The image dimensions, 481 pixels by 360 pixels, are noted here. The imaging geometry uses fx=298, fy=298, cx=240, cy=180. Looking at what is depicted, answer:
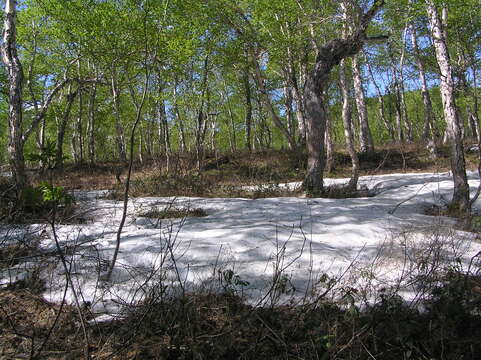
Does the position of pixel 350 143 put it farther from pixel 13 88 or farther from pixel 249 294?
pixel 13 88

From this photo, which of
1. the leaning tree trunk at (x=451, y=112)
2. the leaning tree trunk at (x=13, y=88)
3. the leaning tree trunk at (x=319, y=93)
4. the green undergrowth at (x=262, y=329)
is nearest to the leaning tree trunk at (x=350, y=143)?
the leaning tree trunk at (x=319, y=93)

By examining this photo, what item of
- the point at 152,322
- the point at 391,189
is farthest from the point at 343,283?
the point at 391,189

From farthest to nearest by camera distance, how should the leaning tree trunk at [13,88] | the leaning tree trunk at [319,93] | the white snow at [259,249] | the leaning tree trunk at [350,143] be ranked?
the leaning tree trunk at [350,143] < the leaning tree trunk at [319,93] < the leaning tree trunk at [13,88] < the white snow at [259,249]

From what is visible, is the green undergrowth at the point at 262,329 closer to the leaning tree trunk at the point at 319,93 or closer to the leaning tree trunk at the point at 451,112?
the leaning tree trunk at the point at 451,112

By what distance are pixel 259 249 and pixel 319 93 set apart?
487 cm

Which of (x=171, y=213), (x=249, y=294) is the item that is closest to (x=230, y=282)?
(x=249, y=294)

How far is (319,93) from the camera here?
675 centimetres

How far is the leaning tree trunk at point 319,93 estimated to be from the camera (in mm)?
6602

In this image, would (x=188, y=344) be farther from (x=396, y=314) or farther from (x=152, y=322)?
(x=396, y=314)

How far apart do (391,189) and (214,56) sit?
9621 mm

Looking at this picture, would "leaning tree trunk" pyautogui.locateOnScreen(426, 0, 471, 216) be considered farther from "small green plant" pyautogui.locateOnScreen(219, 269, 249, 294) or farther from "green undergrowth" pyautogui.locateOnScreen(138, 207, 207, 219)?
"small green plant" pyautogui.locateOnScreen(219, 269, 249, 294)

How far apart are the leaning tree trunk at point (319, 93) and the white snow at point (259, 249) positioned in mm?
1758

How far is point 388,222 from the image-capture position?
414 cm

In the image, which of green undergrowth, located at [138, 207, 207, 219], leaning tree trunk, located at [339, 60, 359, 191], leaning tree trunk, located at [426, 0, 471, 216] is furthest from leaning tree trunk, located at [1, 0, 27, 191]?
leaning tree trunk, located at [426, 0, 471, 216]
